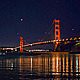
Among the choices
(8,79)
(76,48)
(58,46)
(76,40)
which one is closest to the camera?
(8,79)

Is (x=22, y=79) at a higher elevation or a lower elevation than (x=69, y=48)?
lower

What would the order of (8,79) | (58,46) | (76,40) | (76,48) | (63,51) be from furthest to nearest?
1. (76,48)
2. (63,51)
3. (58,46)
4. (76,40)
5. (8,79)

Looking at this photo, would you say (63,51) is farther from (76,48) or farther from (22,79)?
(22,79)

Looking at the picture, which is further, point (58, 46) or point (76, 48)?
point (76, 48)

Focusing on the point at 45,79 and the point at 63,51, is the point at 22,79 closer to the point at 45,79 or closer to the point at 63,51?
the point at 45,79

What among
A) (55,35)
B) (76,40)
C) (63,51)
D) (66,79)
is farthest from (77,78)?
(55,35)

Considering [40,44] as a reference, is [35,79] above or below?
below

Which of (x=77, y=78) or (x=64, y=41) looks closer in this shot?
(x=77, y=78)

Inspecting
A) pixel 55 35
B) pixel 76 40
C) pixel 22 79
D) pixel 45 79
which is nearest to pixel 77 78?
pixel 45 79

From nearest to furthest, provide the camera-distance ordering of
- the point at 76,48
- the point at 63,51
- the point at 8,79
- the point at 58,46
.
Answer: the point at 8,79
the point at 58,46
the point at 63,51
the point at 76,48
